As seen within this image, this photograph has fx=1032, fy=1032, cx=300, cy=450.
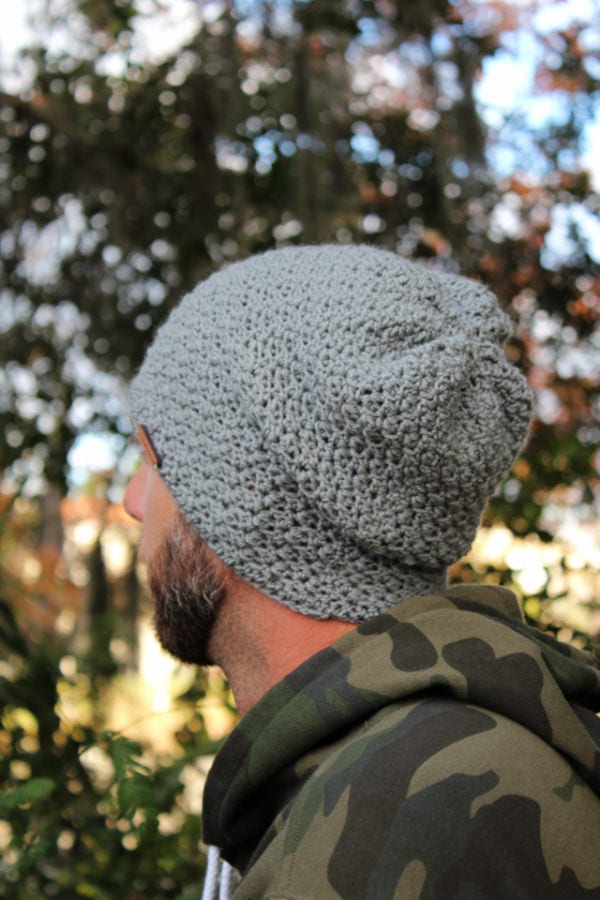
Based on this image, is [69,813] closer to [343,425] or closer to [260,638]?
[260,638]

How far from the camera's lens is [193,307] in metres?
1.76

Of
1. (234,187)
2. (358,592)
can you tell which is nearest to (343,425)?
(358,592)

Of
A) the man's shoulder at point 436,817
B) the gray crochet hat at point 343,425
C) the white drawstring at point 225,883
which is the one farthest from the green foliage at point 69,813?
the man's shoulder at point 436,817

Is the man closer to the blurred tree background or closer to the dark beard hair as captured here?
the dark beard hair

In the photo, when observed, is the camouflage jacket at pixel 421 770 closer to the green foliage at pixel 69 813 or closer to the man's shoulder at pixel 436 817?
the man's shoulder at pixel 436 817

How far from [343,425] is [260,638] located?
375mm

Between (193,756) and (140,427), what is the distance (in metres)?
1.18

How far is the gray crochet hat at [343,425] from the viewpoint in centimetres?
149

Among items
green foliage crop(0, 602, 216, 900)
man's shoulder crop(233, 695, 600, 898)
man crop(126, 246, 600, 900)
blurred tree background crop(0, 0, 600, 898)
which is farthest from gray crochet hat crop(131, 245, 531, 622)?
blurred tree background crop(0, 0, 600, 898)

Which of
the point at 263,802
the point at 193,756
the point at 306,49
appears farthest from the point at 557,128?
the point at 263,802

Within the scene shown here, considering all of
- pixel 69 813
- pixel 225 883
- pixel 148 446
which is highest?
pixel 148 446

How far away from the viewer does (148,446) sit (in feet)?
5.81

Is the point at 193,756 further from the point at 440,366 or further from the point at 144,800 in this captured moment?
the point at 440,366

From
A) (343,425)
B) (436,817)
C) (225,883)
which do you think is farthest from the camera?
(225,883)
